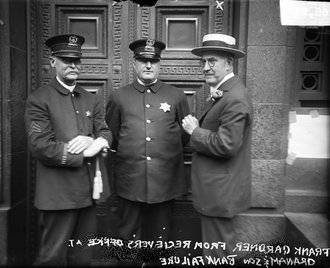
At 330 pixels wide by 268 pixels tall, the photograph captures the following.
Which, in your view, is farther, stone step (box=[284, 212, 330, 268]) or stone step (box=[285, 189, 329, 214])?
stone step (box=[285, 189, 329, 214])

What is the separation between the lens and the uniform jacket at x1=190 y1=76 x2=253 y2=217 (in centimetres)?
286

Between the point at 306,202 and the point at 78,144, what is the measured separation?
255 cm

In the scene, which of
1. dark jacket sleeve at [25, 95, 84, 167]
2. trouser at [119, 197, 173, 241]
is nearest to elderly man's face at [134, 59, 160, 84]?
dark jacket sleeve at [25, 95, 84, 167]

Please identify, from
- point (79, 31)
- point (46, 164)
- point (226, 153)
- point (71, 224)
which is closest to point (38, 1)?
point (79, 31)

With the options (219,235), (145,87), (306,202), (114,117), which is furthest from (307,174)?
(114,117)

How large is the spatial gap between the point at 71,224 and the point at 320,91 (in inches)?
118

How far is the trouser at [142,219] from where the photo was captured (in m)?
3.48

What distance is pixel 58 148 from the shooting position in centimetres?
291

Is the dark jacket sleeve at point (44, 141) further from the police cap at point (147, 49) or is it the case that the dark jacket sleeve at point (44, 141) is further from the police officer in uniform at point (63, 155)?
the police cap at point (147, 49)

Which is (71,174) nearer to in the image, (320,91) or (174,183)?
(174,183)

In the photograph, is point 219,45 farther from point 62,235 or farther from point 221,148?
point 62,235

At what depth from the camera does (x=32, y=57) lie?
12.9 feet

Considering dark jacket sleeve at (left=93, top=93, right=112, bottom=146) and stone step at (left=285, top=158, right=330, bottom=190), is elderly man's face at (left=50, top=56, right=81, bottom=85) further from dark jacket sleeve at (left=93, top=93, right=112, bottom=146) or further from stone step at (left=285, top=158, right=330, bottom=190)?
stone step at (left=285, top=158, right=330, bottom=190)

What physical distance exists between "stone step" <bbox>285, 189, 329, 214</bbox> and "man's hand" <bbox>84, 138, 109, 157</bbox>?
2110 millimetres
